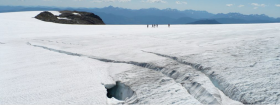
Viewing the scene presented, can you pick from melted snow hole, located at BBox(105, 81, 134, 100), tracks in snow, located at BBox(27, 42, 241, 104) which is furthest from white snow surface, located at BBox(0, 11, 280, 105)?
melted snow hole, located at BBox(105, 81, 134, 100)

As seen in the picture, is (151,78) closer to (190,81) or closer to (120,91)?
(120,91)

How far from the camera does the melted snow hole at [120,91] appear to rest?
8.45 m

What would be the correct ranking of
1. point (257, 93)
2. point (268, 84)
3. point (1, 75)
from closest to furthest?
point (257, 93) < point (268, 84) < point (1, 75)

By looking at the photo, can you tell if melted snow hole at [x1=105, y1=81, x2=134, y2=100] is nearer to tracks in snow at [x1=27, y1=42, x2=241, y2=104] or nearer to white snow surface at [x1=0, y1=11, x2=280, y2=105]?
white snow surface at [x1=0, y1=11, x2=280, y2=105]

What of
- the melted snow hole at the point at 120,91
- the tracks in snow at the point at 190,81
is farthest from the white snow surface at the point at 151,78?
the melted snow hole at the point at 120,91

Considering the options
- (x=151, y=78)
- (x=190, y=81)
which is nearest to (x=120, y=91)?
(x=151, y=78)

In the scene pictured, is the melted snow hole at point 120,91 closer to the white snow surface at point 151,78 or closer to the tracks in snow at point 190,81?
the white snow surface at point 151,78

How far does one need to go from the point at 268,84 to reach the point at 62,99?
7474 mm

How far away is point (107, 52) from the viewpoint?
46.5 feet

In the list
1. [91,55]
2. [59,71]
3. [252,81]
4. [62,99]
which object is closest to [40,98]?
[62,99]

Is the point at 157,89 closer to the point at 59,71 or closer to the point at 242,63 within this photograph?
the point at 242,63

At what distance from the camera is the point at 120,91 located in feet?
29.4

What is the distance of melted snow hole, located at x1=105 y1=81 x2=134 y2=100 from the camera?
8.45 metres

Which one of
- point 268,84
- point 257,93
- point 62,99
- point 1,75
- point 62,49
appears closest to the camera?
point 257,93
